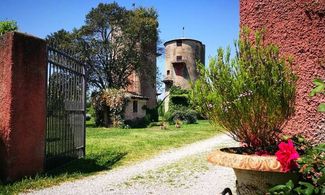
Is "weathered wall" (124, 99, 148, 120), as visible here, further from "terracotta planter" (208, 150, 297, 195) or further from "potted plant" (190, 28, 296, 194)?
"terracotta planter" (208, 150, 297, 195)

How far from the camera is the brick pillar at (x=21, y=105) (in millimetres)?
6496

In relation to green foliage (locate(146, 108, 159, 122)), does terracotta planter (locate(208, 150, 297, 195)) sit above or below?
below

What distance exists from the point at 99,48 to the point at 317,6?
30.1m

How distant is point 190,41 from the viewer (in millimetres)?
46656

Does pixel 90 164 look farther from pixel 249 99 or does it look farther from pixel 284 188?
pixel 284 188

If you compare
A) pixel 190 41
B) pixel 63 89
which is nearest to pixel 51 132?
pixel 63 89

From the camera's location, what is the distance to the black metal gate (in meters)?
7.71

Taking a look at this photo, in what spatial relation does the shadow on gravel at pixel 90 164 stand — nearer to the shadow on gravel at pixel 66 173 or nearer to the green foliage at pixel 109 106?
the shadow on gravel at pixel 66 173

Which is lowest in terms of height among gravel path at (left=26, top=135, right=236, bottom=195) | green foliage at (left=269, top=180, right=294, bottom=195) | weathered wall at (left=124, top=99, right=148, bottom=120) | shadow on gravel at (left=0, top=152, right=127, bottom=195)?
gravel path at (left=26, top=135, right=236, bottom=195)

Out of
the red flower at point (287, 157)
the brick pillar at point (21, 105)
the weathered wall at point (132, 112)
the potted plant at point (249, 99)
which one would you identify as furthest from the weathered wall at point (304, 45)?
the weathered wall at point (132, 112)

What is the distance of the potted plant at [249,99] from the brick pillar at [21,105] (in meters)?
4.62

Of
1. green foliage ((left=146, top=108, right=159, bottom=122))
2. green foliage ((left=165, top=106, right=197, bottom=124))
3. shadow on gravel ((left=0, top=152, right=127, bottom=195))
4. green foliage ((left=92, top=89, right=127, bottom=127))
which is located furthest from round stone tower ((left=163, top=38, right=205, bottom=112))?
shadow on gravel ((left=0, top=152, right=127, bottom=195))

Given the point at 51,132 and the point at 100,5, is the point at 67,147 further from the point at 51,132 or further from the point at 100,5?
the point at 100,5

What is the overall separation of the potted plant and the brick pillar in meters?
4.62
